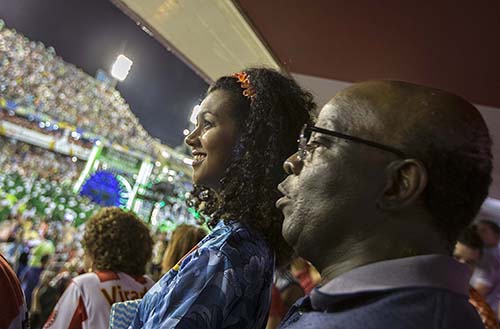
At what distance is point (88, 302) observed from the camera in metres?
2.72

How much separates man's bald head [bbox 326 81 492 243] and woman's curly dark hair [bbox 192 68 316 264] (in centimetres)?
61

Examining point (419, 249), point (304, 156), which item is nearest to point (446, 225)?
point (419, 249)

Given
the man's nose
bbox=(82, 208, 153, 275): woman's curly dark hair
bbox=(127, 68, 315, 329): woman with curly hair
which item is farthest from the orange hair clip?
bbox=(82, 208, 153, 275): woman's curly dark hair

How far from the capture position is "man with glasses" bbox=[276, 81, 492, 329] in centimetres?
90

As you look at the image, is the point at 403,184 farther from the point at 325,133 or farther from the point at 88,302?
the point at 88,302

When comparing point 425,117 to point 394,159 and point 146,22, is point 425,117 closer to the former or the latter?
point 394,159

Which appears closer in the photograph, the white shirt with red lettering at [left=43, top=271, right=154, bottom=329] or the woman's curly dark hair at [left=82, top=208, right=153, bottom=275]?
the white shirt with red lettering at [left=43, top=271, right=154, bottom=329]

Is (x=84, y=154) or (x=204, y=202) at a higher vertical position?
(x=204, y=202)

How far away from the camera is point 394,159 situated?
1.00 metres

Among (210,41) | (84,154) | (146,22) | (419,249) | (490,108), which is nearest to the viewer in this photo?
(419,249)

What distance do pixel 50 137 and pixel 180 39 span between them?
9.39 m

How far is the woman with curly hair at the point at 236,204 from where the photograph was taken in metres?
1.32

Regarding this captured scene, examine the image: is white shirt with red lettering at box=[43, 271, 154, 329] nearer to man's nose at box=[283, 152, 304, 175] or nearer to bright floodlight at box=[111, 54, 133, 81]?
man's nose at box=[283, 152, 304, 175]

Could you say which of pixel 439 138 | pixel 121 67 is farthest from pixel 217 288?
pixel 121 67
